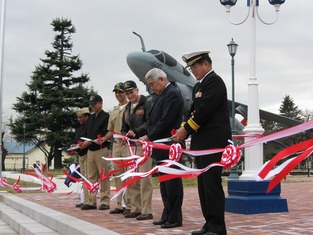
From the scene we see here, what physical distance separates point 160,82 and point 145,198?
4.86 feet

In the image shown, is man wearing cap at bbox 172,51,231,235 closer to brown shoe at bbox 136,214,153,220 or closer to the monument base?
brown shoe at bbox 136,214,153,220

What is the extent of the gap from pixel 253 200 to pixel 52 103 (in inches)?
1593

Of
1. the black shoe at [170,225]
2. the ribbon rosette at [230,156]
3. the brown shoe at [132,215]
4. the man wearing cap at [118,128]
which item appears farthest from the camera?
the man wearing cap at [118,128]

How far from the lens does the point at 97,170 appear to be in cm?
723

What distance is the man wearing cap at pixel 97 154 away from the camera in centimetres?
709

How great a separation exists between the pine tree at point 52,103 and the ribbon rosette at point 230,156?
136 feet

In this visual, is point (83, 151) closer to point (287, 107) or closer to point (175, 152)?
point (175, 152)

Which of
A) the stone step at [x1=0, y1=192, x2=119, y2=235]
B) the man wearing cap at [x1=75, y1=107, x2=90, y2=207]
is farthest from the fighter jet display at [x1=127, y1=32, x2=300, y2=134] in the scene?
the stone step at [x1=0, y1=192, x2=119, y2=235]

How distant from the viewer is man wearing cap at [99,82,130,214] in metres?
6.50

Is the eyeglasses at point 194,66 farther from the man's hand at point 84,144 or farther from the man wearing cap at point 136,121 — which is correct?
the man's hand at point 84,144

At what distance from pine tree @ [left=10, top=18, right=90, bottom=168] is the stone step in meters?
36.4

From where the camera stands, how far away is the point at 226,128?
414cm

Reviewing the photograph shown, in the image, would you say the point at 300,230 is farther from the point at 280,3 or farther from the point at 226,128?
the point at 280,3

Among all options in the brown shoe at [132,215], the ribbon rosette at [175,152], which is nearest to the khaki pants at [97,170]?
the brown shoe at [132,215]
